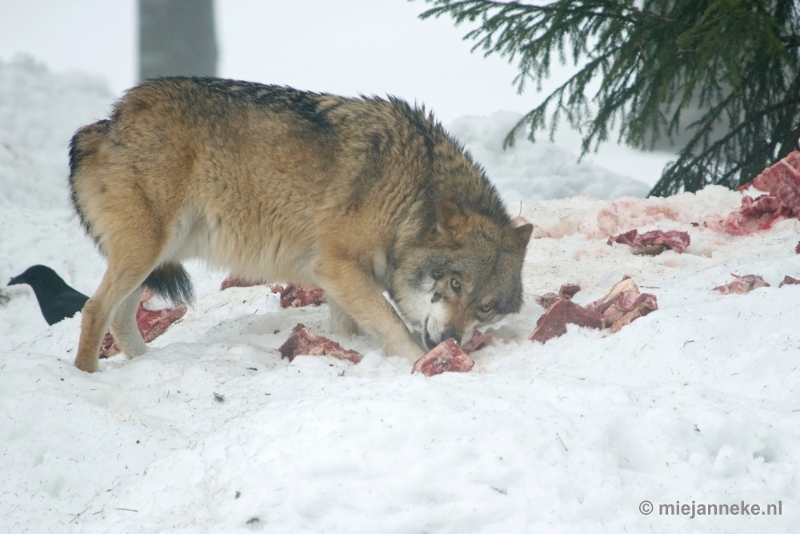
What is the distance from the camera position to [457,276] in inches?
170

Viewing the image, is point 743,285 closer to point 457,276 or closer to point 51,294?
point 457,276

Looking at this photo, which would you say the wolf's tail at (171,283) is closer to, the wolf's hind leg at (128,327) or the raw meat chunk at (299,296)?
the wolf's hind leg at (128,327)

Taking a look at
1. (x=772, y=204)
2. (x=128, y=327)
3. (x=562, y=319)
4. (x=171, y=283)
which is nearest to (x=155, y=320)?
(x=171, y=283)

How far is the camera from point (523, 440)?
92.6 inches

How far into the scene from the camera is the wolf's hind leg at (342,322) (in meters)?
4.76

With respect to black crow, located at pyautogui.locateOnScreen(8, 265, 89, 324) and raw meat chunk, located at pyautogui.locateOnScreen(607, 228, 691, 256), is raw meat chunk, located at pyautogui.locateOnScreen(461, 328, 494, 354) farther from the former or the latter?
black crow, located at pyautogui.locateOnScreen(8, 265, 89, 324)

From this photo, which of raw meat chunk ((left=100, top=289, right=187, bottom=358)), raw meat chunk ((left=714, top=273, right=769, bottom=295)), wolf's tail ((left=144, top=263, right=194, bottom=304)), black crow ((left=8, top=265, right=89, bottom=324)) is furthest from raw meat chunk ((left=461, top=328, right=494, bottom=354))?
black crow ((left=8, top=265, right=89, bottom=324))

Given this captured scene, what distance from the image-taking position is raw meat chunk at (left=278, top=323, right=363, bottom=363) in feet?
13.4

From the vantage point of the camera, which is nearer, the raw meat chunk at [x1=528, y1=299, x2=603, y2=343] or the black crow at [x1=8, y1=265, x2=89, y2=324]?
the raw meat chunk at [x1=528, y1=299, x2=603, y2=343]

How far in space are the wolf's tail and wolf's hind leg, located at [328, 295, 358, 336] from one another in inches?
41.4

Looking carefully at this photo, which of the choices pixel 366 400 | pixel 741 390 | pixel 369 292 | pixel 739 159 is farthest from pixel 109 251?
pixel 739 159

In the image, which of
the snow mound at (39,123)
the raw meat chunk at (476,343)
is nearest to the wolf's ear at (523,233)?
the raw meat chunk at (476,343)

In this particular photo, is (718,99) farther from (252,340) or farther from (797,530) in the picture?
(797,530)

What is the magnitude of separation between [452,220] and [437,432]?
2124 millimetres
